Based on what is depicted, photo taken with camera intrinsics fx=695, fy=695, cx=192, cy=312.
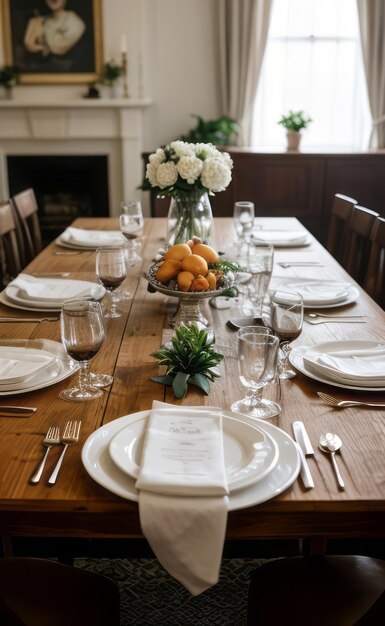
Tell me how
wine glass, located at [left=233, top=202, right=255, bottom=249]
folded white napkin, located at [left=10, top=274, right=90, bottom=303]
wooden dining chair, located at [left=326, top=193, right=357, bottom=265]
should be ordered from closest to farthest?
folded white napkin, located at [left=10, top=274, right=90, bottom=303] → wine glass, located at [left=233, top=202, right=255, bottom=249] → wooden dining chair, located at [left=326, top=193, right=357, bottom=265]

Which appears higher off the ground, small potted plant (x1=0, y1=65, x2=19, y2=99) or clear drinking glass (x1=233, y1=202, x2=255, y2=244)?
small potted plant (x1=0, y1=65, x2=19, y2=99)

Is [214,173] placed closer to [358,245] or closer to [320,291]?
[320,291]

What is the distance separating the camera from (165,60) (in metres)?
5.00

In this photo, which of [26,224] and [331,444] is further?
[26,224]

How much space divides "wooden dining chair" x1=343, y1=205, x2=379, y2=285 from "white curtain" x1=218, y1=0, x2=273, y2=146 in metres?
2.58

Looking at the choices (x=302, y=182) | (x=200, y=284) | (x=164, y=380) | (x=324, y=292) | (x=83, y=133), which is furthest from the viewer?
(x=83, y=133)

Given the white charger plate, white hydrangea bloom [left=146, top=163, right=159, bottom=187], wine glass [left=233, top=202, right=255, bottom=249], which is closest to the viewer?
the white charger plate

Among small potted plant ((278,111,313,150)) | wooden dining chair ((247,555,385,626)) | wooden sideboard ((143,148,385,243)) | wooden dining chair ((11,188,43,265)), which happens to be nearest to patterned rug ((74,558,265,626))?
wooden dining chair ((247,555,385,626))

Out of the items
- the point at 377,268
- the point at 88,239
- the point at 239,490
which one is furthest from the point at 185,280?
the point at 88,239

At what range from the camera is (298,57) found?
5012 mm

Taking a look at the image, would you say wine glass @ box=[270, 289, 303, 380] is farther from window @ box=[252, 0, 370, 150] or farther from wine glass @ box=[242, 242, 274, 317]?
window @ box=[252, 0, 370, 150]

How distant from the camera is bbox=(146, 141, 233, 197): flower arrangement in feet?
6.33

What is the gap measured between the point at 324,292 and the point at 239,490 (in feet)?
3.47

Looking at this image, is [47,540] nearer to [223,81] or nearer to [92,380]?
[92,380]
